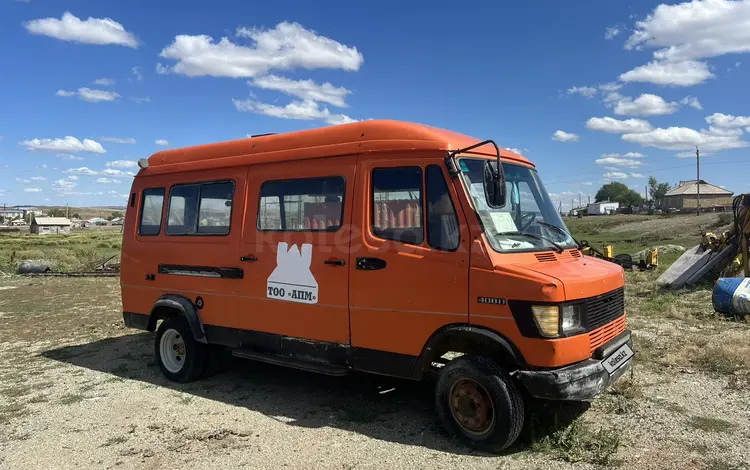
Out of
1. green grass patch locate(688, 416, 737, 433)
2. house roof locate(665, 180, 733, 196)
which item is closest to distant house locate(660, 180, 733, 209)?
house roof locate(665, 180, 733, 196)

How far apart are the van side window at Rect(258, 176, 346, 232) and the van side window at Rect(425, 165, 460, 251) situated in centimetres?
98

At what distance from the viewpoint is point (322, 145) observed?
5637 millimetres

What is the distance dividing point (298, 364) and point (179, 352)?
2292 mm

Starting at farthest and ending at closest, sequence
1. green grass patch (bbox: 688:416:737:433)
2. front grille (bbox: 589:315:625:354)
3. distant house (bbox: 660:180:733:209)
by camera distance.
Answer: distant house (bbox: 660:180:733:209) → green grass patch (bbox: 688:416:737:433) → front grille (bbox: 589:315:625:354)

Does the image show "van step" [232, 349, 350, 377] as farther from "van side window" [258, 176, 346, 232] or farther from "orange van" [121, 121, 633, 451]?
"van side window" [258, 176, 346, 232]

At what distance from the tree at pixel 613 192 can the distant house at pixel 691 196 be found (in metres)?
18.8

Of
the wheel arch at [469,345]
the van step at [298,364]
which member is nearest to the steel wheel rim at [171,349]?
the van step at [298,364]

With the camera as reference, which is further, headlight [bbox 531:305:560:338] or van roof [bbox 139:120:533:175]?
van roof [bbox 139:120:533:175]

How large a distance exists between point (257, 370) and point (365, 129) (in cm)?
386

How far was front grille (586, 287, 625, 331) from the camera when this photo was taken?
4477mm

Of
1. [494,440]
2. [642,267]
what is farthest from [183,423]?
[642,267]

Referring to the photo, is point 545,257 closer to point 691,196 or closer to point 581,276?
point 581,276

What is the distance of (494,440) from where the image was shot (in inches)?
175

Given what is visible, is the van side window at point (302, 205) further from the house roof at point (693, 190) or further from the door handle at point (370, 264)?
the house roof at point (693, 190)
